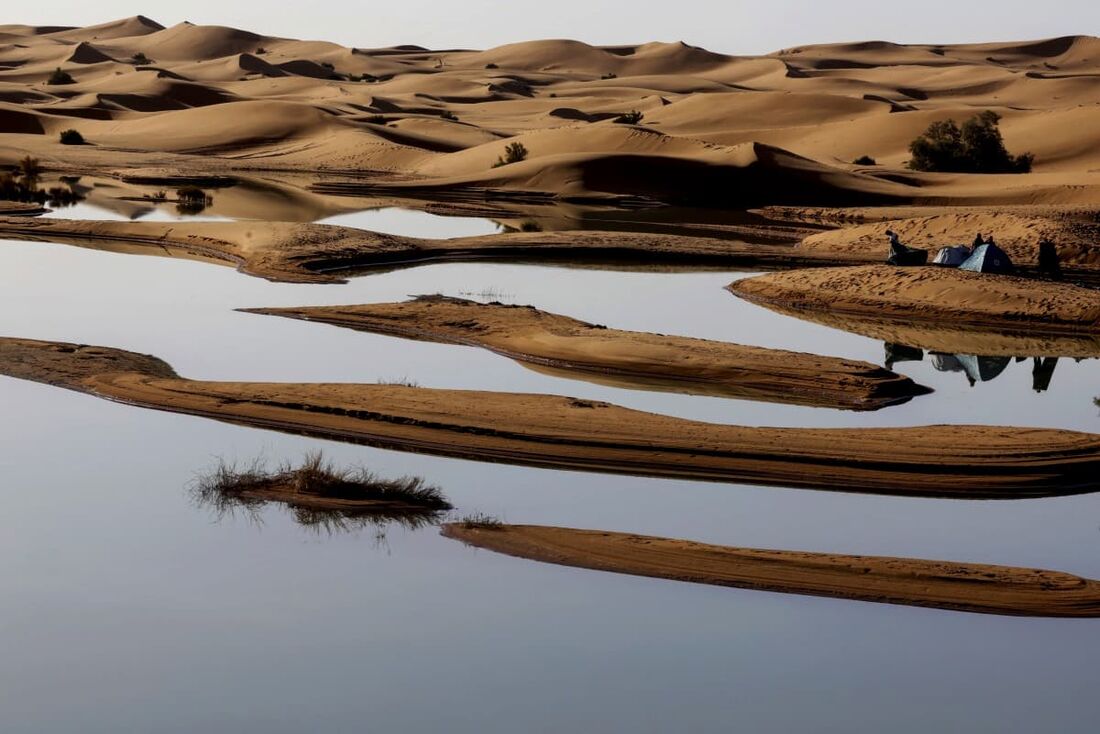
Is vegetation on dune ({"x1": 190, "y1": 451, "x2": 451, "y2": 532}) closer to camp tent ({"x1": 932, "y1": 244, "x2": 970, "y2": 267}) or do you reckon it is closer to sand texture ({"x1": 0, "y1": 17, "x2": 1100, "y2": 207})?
camp tent ({"x1": 932, "y1": 244, "x2": 970, "y2": 267})

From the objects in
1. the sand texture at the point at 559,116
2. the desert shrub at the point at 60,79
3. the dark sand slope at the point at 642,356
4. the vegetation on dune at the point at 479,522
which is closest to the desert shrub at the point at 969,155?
the sand texture at the point at 559,116

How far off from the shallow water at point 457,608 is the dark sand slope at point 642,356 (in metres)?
0.74

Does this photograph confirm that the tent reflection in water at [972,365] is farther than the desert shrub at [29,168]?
No

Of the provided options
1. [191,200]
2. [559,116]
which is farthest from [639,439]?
[559,116]

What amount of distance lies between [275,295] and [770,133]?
2001 inches

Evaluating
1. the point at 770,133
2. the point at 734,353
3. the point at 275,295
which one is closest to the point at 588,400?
the point at 734,353

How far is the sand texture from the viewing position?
52.9 meters

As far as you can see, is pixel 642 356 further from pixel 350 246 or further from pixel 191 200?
pixel 191 200

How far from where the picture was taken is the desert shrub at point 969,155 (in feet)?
204

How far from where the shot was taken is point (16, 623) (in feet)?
39.8

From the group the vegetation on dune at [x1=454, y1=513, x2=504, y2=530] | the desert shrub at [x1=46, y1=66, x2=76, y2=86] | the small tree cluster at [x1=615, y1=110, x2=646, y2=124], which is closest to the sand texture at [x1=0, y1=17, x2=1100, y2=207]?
the small tree cluster at [x1=615, y1=110, x2=646, y2=124]

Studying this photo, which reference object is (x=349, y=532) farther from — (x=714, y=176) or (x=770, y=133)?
(x=770, y=133)

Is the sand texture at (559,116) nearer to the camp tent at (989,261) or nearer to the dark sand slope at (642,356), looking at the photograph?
the camp tent at (989,261)

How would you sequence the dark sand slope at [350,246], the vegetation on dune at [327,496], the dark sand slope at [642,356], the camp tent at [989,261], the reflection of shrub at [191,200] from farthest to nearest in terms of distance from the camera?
the reflection of shrub at [191,200]
the dark sand slope at [350,246]
the camp tent at [989,261]
the dark sand slope at [642,356]
the vegetation on dune at [327,496]
